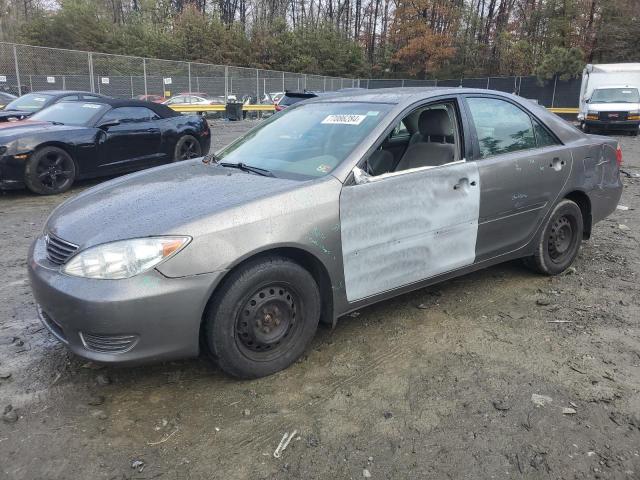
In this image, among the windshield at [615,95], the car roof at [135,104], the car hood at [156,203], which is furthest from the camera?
the windshield at [615,95]

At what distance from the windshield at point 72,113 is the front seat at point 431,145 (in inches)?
236

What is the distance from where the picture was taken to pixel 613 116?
18922 millimetres

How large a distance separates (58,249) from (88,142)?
5.53 m

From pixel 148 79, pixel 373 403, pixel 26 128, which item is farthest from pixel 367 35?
pixel 373 403

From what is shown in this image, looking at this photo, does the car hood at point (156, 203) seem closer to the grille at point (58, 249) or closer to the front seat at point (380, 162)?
the grille at point (58, 249)

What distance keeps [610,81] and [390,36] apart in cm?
2693

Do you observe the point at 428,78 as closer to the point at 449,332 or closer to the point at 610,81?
the point at 610,81

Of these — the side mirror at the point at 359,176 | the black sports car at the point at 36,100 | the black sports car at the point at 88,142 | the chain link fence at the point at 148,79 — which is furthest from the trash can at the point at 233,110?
the side mirror at the point at 359,176

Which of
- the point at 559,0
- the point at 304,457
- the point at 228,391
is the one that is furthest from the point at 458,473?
the point at 559,0

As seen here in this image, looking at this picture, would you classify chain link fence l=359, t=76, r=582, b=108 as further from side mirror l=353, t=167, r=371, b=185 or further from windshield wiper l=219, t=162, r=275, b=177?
side mirror l=353, t=167, r=371, b=185

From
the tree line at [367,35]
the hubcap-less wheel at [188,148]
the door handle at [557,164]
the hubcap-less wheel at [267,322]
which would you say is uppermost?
the tree line at [367,35]

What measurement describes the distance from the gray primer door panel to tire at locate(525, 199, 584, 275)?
95 cm

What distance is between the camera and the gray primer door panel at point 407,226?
3.05m

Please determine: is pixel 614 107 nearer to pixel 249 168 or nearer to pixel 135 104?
pixel 135 104
